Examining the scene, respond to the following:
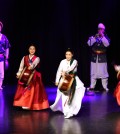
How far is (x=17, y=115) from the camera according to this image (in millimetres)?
6496

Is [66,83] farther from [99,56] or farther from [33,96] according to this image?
[99,56]

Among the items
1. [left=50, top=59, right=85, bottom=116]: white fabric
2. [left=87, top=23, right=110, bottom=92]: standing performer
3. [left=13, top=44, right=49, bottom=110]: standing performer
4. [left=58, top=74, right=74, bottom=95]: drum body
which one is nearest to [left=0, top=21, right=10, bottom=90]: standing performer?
[left=87, top=23, right=110, bottom=92]: standing performer

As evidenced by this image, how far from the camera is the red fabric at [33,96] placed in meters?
6.92

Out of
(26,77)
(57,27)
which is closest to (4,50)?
(57,27)

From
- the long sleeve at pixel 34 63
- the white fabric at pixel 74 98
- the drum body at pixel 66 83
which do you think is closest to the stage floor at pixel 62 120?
Result: the white fabric at pixel 74 98

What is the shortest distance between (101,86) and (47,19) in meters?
2.16

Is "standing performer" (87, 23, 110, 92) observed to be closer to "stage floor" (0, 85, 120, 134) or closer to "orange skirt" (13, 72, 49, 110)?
"stage floor" (0, 85, 120, 134)

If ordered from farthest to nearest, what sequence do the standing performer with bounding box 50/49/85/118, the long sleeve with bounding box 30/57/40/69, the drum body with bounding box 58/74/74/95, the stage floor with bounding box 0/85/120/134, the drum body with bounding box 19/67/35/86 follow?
the long sleeve with bounding box 30/57/40/69 → the drum body with bounding box 19/67/35/86 → the standing performer with bounding box 50/49/85/118 → the drum body with bounding box 58/74/74/95 → the stage floor with bounding box 0/85/120/134

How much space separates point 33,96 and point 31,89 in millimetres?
129

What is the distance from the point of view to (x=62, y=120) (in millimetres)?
6137

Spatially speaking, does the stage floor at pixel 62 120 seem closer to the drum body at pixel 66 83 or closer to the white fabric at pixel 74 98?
the white fabric at pixel 74 98

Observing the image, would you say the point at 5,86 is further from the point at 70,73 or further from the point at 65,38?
the point at 70,73

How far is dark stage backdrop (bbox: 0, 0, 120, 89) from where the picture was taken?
9.98 metres

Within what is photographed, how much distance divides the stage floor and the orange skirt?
0.12 m
